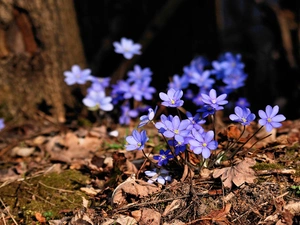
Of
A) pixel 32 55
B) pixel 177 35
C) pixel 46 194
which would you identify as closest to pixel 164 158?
pixel 46 194

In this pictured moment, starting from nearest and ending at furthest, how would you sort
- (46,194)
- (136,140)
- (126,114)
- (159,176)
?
(136,140) < (159,176) < (46,194) < (126,114)

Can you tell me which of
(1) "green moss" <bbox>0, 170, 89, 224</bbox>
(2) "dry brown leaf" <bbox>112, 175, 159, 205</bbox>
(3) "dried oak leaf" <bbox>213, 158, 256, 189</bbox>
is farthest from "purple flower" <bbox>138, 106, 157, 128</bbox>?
(1) "green moss" <bbox>0, 170, 89, 224</bbox>

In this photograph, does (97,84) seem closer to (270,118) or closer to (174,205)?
(174,205)

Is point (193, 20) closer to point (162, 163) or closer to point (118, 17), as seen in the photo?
point (118, 17)

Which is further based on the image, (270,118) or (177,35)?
(177,35)

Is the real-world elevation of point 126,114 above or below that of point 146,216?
below

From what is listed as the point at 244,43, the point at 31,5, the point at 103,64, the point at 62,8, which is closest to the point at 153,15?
the point at 103,64
